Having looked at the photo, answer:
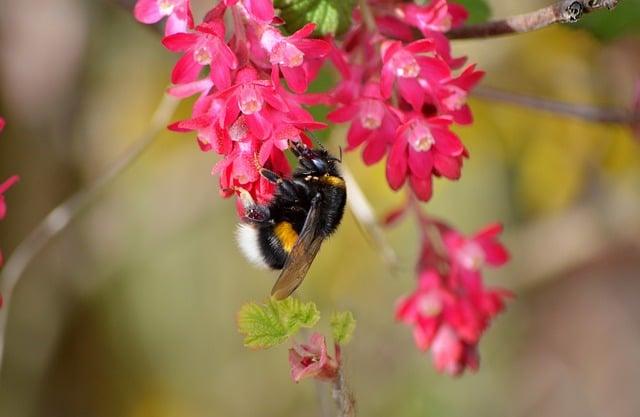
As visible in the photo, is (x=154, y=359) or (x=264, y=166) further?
(x=154, y=359)

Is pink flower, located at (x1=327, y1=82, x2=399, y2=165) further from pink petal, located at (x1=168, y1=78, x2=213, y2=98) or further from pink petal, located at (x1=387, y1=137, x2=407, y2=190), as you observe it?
pink petal, located at (x1=168, y1=78, x2=213, y2=98)

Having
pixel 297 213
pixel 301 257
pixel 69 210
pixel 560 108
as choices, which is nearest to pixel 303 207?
pixel 297 213

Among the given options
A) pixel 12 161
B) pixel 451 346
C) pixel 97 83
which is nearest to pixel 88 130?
pixel 97 83

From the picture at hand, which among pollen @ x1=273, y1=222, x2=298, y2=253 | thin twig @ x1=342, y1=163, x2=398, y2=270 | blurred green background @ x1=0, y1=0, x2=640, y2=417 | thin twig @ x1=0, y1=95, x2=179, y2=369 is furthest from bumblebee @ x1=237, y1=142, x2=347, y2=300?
blurred green background @ x1=0, y1=0, x2=640, y2=417

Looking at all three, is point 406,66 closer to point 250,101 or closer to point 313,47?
point 313,47

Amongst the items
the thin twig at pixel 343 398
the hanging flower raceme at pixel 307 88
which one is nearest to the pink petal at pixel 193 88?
the hanging flower raceme at pixel 307 88

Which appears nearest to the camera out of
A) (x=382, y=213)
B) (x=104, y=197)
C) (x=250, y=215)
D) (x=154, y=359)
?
(x=250, y=215)

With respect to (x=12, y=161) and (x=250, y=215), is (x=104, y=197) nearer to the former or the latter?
(x=12, y=161)
